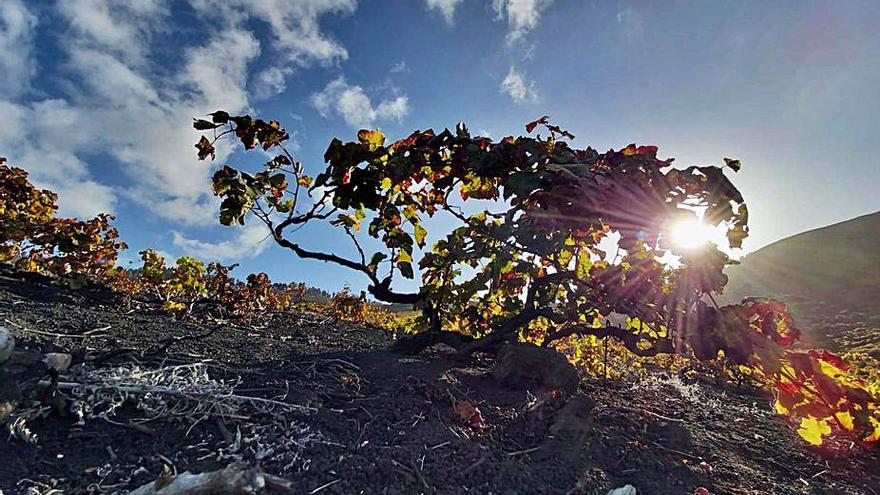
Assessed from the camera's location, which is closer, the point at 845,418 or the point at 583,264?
the point at 845,418

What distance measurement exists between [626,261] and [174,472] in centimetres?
245

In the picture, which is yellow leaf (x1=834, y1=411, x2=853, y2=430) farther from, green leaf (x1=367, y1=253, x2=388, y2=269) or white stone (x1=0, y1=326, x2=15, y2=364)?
white stone (x1=0, y1=326, x2=15, y2=364)

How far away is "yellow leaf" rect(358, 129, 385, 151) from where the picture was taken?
9.26 feet

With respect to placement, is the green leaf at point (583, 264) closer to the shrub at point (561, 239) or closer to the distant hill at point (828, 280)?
the shrub at point (561, 239)

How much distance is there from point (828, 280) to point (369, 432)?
25.3 meters

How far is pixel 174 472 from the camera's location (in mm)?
1401

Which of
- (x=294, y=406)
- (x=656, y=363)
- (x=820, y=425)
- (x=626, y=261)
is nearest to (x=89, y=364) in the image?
(x=294, y=406)

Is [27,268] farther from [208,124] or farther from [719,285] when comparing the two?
[719,285]

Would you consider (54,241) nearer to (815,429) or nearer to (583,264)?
(583,264)

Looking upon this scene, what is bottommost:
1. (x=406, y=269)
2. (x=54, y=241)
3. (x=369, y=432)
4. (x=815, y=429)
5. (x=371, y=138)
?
(x=815, y=429)

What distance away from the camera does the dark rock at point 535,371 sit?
2.58 metres

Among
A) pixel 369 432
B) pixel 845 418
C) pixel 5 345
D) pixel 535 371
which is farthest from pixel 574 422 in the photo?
pixel 5 345

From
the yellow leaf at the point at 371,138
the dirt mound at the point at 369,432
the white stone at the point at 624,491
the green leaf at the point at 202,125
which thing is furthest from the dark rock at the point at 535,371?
the green leaf at the point at 202,125

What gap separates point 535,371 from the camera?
2627 millimetres
